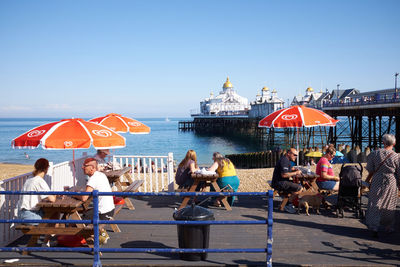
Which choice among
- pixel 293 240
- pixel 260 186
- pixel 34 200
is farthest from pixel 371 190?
pixel 260 186

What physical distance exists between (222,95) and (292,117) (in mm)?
122110

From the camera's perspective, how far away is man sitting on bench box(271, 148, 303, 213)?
6844 millimetres

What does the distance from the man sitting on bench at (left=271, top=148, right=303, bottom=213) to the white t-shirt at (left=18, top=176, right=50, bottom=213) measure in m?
4.39

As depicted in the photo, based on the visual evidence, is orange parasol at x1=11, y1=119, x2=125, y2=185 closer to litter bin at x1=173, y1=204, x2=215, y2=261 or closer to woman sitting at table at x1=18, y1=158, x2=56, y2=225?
woman sitting at table at x1=18, y1=158, x2=56, y2=225

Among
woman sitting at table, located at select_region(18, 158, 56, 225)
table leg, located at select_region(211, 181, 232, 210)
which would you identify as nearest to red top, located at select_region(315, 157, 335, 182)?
table leg, located at select_region(211, 181, 232, 210)

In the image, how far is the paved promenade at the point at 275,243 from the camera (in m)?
4.43

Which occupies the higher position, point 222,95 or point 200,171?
point 222,95

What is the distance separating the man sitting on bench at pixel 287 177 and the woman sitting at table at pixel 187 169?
5.73 ft

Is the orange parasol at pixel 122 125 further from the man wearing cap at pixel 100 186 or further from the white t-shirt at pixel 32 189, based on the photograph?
the white t-shirt at pixel 32 189

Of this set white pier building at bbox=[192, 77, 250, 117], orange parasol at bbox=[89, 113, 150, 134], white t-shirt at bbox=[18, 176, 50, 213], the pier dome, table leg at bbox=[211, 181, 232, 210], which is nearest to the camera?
white t-shirt at bbox=[18, 176, 50, 213]

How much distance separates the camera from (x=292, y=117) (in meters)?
7.92

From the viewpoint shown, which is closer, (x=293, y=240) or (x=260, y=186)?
(x=293, y=240)

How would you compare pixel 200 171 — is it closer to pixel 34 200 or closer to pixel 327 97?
pixel 34 200

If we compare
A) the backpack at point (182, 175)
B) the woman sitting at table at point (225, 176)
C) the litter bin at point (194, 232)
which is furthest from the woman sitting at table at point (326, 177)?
the litter bin at point (194, 232)
